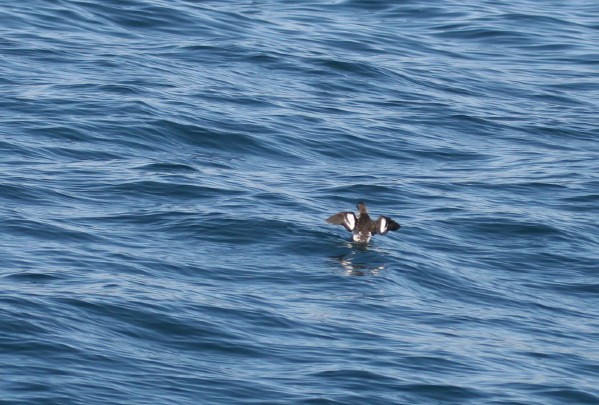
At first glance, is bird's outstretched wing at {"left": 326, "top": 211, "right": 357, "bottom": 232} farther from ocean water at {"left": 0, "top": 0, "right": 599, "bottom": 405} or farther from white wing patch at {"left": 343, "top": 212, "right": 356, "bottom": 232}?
ocean water at {"left": 0, "top": 0, "right": 599, "bottom": 405}

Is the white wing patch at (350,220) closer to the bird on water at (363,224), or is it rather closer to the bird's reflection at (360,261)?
the bird on water at (363,224)

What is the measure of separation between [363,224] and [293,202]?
231 centimetres

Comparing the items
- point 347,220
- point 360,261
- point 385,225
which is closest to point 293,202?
point 347,220

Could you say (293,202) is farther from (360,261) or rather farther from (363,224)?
(360,261)

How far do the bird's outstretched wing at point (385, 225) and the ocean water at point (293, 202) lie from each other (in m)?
0.37

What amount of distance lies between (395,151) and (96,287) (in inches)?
351

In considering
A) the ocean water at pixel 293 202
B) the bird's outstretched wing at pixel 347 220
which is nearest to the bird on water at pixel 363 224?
the bird's outstretched wing at pixel 347 220

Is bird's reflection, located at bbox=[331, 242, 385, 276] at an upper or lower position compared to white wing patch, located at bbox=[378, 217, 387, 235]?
lower

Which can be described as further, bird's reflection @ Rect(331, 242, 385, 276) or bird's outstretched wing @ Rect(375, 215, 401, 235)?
bird's outstretched wing @ Rect(375, 215, 401, 235)

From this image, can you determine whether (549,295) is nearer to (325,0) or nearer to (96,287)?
(96,287)

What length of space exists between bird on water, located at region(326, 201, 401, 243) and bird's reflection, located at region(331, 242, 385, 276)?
191 millimetres

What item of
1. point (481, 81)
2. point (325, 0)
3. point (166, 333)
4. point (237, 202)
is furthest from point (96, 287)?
point (325, 0)

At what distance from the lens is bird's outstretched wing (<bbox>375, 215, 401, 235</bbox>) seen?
19344 mm

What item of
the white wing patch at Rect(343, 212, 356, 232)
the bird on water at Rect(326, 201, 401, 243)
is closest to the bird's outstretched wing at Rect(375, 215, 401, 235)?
the bird on water at Rect(326, 201, 401, 243)
